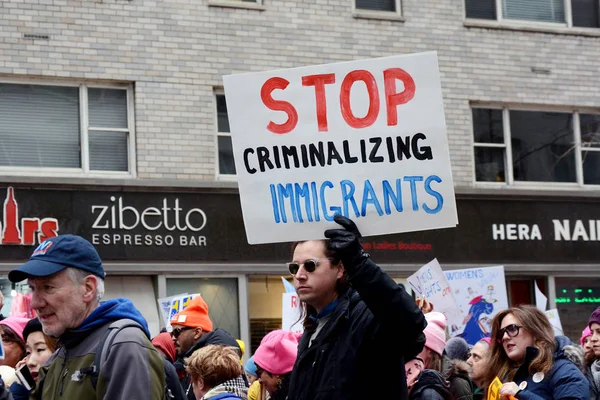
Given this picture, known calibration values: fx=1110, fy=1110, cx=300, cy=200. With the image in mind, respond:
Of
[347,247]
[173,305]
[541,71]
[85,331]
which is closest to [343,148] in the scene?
[347,247]

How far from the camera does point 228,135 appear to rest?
17.2 m

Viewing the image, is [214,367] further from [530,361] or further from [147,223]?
[147,223]

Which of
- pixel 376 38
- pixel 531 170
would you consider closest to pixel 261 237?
pixel 376 38

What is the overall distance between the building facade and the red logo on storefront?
20 millimetres

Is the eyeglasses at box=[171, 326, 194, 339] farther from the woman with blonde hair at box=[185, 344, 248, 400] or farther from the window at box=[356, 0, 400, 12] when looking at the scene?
the window at box=[356, 0, 400, 12]

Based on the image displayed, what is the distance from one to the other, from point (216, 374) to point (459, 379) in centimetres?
159

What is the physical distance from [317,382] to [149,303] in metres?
11.9

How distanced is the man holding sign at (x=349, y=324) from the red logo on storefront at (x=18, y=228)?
11156 millimetres

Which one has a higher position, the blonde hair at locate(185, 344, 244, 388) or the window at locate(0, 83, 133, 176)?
the window at locate(0, 83, 133, 176)

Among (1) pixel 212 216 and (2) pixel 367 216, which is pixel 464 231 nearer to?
(1) pixel 212 216

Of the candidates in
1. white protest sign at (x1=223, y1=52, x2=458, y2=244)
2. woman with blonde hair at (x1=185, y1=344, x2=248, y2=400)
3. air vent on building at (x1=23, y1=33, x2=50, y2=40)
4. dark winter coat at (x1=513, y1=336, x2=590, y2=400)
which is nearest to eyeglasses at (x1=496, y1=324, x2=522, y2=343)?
dark winter coat at (x1=513, y1=336, x2=590, y2=400)

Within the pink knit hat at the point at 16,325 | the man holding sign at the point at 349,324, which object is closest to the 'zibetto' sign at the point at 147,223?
the pink knit hat at the point at 16,325

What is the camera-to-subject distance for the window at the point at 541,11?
19.1 meters

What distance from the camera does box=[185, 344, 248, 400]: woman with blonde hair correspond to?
6.50 metres
